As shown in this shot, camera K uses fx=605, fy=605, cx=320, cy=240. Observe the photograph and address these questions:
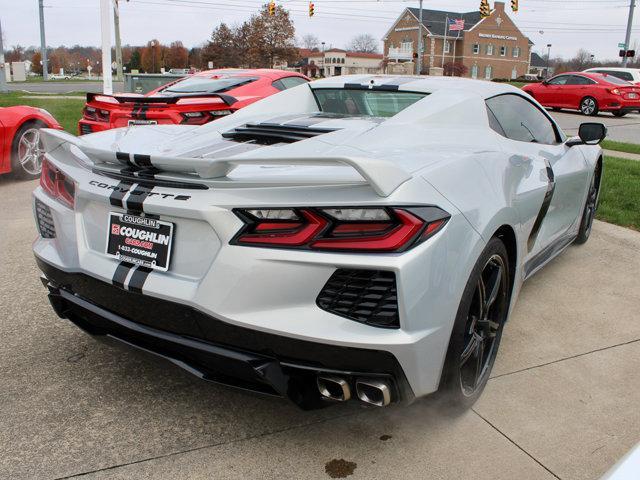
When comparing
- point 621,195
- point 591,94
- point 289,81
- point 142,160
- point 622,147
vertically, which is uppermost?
point 591,94

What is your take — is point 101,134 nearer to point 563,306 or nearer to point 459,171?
point 459,171

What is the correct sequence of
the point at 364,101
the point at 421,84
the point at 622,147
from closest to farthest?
the point at 421,84
the point at 364,101
the point at 622,147

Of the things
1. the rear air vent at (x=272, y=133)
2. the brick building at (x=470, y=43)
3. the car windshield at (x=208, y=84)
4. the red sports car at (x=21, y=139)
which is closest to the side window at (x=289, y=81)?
the car windshield at (x=208, y=84)

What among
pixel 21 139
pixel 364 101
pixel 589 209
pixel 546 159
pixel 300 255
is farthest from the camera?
pixel 21 139

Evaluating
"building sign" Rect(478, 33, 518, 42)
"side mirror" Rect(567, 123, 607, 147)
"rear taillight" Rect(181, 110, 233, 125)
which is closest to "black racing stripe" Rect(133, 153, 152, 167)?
"side mirror" Rect(567, 123, 607, 147)

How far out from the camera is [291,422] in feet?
8.34

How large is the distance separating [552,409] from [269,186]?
1.64m

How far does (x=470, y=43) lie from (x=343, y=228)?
3741 inches

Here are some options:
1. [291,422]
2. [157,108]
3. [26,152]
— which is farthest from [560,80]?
[291,422]

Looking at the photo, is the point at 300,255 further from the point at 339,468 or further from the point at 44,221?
the point at 44,221

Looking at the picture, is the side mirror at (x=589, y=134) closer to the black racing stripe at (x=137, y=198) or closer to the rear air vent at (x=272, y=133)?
the rear air vent at (x=272, y=133)

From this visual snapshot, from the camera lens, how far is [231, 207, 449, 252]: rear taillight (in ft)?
6.30

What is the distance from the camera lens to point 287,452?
7.66 ft

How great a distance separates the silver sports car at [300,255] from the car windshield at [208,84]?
5957 millimetres
